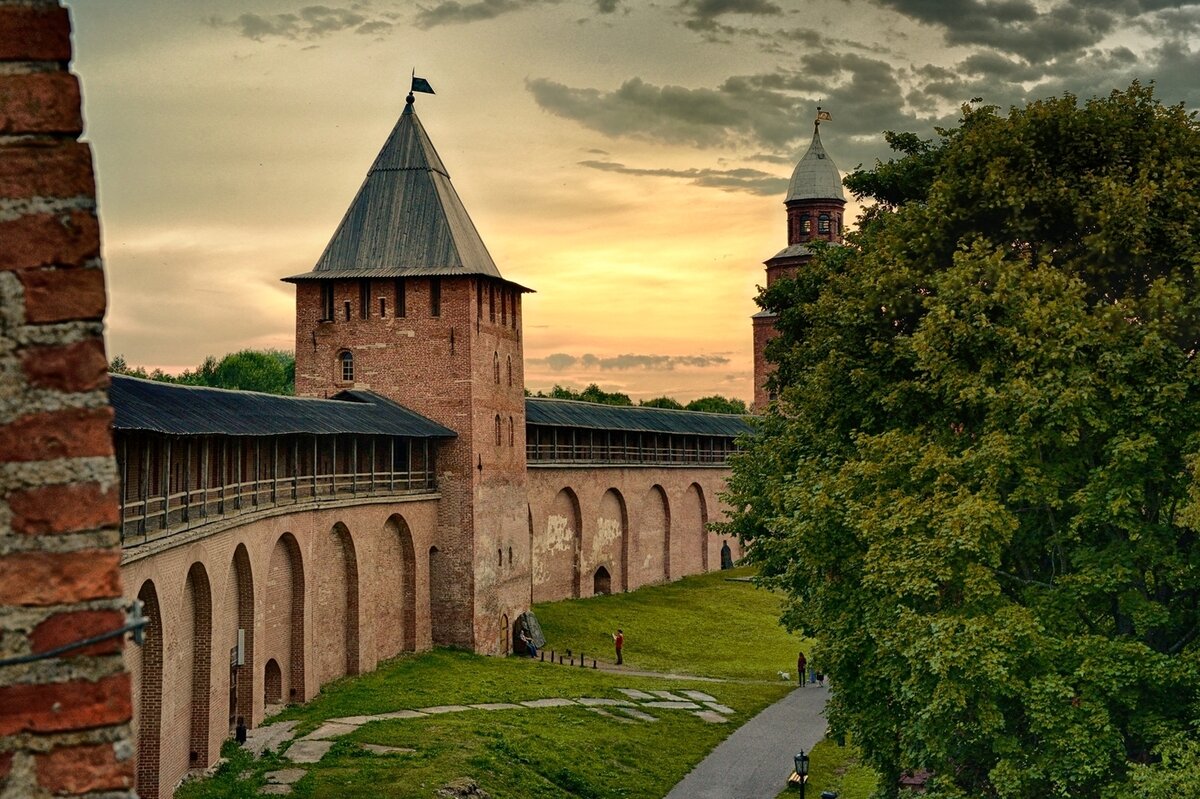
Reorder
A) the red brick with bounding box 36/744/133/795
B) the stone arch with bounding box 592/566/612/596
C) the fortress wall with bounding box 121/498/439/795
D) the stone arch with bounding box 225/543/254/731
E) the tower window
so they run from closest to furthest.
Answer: the red brick with bounding box 36/744/133/795 < the fortress wall with bounding box 121/498/439/795 < the stone arch with bounding box 225/543/254/731 < the tower window < the stone arch with bounding box 592/566/612/596

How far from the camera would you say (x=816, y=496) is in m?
19.9

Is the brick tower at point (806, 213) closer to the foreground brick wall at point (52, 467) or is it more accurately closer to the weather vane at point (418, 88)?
the weather vane at point (418, 88)

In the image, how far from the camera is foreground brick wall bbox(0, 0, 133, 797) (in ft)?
13.2

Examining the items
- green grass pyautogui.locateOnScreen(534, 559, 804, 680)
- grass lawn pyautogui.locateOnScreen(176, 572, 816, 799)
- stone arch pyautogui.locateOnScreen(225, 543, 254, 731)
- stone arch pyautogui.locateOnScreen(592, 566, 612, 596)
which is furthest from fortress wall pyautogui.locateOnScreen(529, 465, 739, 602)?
stone arch pyautogui.locateOnScreen(225, 543, 254, 731)

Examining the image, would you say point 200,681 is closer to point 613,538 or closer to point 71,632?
point 71,632

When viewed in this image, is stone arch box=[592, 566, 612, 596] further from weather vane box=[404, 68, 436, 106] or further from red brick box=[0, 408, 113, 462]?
red brick box=[0, 408, 113, 462]

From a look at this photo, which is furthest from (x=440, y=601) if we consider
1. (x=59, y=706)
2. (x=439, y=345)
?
(x=59, y=706)

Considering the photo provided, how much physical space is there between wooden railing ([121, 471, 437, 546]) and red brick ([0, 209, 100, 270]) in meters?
15.4

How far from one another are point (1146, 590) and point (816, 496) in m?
4.79

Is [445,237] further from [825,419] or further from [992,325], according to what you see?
[992,325]

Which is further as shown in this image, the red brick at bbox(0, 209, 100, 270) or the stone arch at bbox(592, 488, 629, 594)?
the stone arch at bbox(592, 488, 629, 594)

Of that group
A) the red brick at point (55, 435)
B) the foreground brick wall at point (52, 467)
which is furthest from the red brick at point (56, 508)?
the red brick at point (55, 435)

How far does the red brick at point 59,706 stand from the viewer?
13.1ft

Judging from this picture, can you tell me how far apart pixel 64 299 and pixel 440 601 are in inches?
1399
